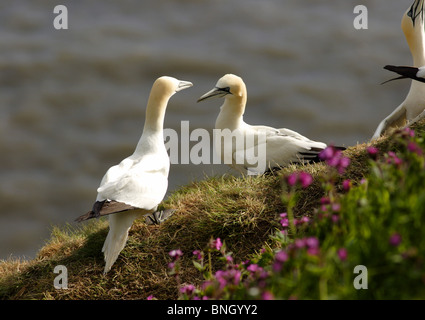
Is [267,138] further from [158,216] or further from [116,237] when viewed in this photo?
[116,237]

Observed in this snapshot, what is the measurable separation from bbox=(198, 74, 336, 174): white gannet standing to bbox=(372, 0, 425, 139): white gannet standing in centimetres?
84

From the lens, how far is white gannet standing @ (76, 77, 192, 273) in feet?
12.5

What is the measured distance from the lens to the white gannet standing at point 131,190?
3.82m

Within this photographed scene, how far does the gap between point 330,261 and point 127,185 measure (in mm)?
2128

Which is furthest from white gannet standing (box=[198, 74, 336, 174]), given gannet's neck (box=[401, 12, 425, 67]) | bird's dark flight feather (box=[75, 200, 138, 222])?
gannet's neck (box=[401, 12, 425, 67])

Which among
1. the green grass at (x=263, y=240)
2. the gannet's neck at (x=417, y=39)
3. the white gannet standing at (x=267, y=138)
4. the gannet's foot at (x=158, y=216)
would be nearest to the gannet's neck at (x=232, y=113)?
the white gannet standing at (x=267, y=138)

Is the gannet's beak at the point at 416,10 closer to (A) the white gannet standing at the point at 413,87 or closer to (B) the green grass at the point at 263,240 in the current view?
(A) the white gannet standing at the point at 413,87

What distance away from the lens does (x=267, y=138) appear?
5309mm

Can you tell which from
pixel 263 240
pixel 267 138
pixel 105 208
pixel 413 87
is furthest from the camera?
pixel 413 87

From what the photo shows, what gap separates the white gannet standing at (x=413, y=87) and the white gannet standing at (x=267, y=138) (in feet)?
2.75

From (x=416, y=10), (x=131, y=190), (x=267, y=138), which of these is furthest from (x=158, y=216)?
(x=416, y=10)

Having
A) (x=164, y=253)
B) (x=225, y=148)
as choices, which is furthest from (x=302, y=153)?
(x=164, y=253)

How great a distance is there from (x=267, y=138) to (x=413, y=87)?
5.17ft
